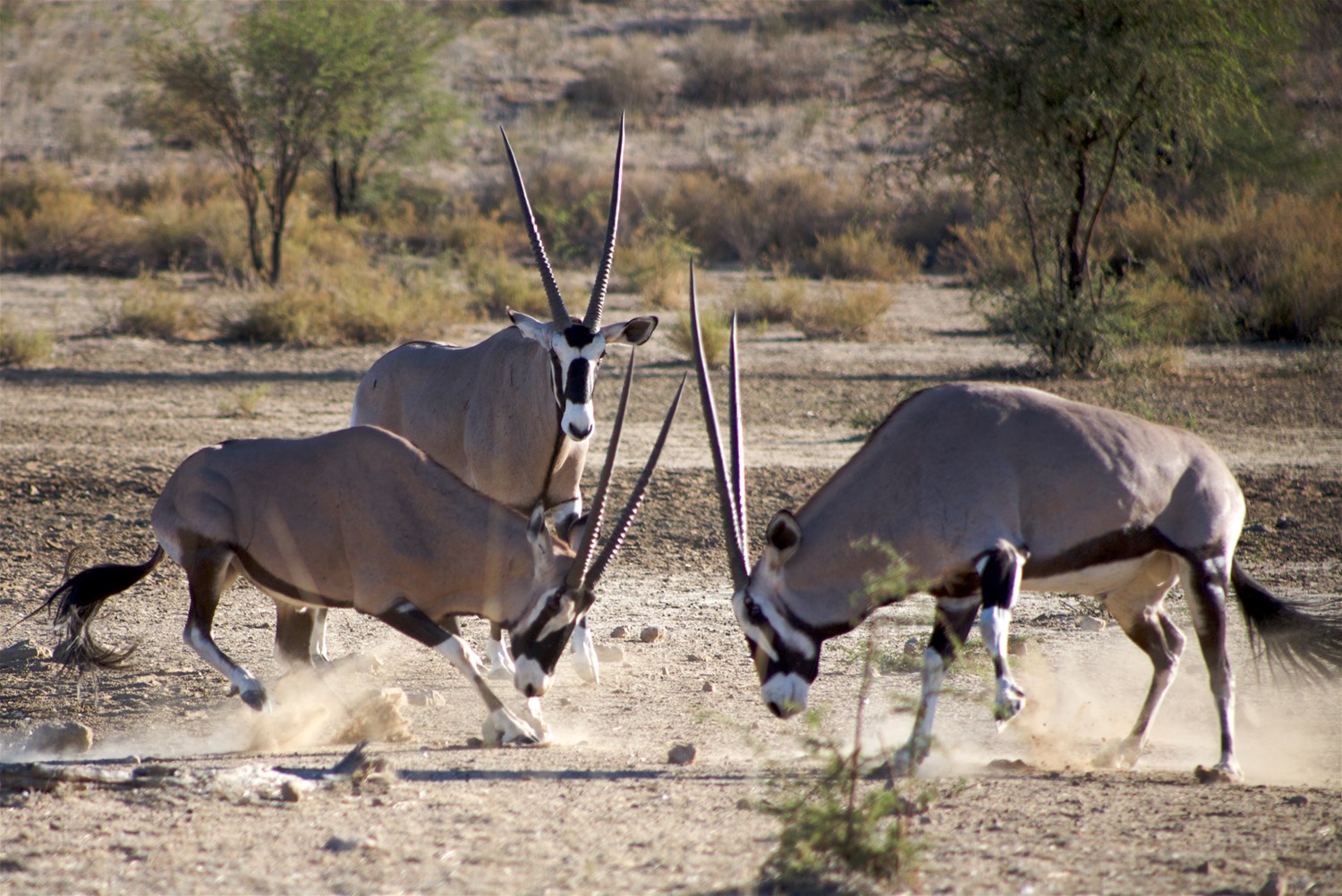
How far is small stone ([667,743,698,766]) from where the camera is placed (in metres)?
5.08

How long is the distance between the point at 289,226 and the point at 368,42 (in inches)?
146

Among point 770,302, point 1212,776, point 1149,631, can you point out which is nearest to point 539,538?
point 1149,631

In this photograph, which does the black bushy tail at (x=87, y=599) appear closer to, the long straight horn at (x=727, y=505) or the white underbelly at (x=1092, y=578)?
the long straight horn at (x=727, y=505)

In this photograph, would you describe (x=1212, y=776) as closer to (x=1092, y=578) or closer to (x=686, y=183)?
(x=1092, y=578)

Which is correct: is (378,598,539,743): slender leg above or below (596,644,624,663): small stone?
above

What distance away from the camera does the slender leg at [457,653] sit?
5355mm

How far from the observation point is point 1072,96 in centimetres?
1367

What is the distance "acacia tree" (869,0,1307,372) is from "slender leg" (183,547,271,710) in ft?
35.2

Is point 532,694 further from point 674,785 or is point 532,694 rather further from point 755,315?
point 755,315

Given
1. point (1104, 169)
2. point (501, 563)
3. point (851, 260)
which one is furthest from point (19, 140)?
point (501, 563)

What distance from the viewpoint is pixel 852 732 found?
18.6 ft

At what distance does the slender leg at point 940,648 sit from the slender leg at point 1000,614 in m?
0.14

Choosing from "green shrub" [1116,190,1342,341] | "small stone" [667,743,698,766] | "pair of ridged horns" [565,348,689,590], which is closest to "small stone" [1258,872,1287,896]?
"small stone" [667,743,698,766]

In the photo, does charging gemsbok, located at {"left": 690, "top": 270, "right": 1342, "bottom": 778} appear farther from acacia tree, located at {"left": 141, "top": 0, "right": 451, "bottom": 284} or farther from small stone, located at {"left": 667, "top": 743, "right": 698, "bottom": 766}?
acacia tree, located at {"left": 141, "top": 0, "right": 451, "bottom": 284}
